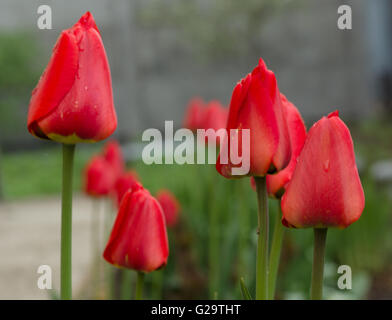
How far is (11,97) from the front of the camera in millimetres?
6020

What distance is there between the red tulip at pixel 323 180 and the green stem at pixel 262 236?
19 millimetres

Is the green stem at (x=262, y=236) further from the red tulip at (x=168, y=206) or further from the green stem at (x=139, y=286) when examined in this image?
the red tulip at (x=168, y=206)

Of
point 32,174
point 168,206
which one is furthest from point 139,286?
point 32,174

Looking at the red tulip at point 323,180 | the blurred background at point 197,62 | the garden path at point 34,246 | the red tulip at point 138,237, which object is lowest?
the garden path at point 34,246

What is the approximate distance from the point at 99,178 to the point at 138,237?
0.70 metres

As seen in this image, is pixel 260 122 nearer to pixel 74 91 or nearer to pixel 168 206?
pixel 74 91

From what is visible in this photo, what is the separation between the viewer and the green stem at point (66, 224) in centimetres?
32

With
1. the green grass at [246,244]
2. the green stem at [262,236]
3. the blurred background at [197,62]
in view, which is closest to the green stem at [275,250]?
the green stem at [262,236]

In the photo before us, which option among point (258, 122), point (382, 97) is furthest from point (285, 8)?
point (258, 122)

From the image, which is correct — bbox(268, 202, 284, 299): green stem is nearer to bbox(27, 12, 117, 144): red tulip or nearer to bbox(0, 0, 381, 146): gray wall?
bbox(27, 12, 117, 144): red tulip

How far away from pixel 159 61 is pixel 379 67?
261 cm

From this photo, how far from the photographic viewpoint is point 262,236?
1.03ft

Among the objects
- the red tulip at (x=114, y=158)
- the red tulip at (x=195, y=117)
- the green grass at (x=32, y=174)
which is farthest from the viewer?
the green grass at (x=32, y=174)

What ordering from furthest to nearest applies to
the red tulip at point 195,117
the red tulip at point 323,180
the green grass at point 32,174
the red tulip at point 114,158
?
the green grass at point 32,174 → the red tulip at point 195,117 → the red tulip at point 114,158 → the red tulip at point 323,180
